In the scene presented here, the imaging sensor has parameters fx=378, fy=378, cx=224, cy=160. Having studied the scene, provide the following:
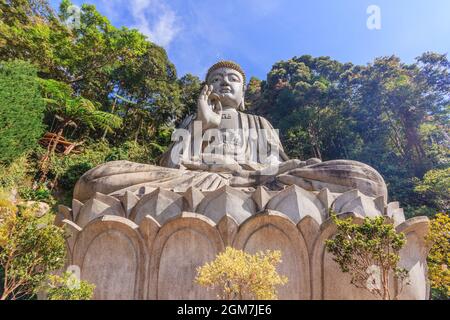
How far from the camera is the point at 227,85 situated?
8000 millimetres

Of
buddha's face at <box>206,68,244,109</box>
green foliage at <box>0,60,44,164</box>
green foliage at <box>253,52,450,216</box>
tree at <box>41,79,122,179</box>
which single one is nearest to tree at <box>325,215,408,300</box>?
buddha's face at <box>206,68,244,109</box>

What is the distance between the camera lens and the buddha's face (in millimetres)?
7957

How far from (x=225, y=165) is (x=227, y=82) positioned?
2.88 metres

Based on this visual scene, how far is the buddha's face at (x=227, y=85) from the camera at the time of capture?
7957mm

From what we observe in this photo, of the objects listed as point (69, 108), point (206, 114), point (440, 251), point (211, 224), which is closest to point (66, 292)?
point (211, 224)

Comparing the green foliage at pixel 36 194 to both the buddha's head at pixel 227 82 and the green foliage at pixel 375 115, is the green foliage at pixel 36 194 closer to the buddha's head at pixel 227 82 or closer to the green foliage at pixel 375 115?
the buddha's head at pixel 227 82

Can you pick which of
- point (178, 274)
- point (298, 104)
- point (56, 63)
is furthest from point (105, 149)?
point (178, 274)

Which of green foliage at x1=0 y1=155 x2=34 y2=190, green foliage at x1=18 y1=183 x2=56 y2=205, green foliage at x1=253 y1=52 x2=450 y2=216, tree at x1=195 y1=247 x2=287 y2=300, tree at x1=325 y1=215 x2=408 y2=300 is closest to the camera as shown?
tree at x1=195 y1=247 x2=287 y2=300

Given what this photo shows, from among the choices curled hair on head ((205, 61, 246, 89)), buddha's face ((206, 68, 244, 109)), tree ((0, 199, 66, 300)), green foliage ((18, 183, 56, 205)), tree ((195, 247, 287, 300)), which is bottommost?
tree ((195, 247, 287, 300))

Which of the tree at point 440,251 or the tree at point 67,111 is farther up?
the tree at point 67,111

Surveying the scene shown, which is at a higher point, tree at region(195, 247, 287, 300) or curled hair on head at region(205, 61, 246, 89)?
curled hair on head at region(205, 61, 246, 89)

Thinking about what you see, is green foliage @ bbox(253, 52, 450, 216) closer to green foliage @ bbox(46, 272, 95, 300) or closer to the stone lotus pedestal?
the stone lotus pedestal

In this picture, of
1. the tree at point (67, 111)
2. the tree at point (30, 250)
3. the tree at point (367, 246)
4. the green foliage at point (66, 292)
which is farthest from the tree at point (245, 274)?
the tree at point (67, 111)

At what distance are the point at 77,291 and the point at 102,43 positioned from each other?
12.6m
